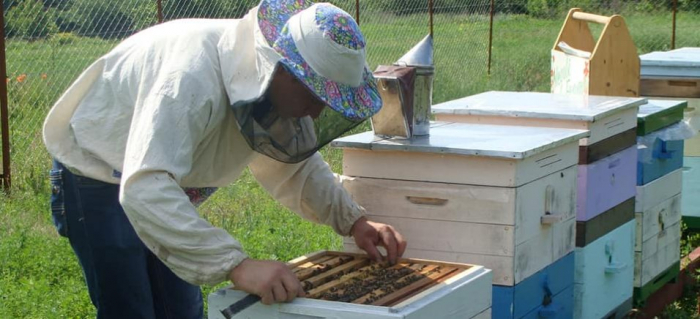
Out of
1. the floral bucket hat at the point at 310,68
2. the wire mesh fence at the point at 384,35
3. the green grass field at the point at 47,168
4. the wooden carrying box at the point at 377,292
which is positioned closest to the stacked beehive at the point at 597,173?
the green grass field at the point at 47,168

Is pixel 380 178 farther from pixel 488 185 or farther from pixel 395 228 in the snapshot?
pixel 488 185

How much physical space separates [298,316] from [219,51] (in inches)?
23.1

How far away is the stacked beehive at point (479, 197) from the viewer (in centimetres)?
258

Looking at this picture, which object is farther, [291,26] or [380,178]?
[380,178]

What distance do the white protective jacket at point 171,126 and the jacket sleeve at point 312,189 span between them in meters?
0.21

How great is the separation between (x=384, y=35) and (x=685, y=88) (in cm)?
504

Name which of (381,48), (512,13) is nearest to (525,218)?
(381,48)

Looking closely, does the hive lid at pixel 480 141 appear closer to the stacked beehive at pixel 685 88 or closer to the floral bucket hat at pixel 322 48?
the floral bucket hat at pixel 322 48

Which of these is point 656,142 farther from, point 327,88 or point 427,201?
point 327,88

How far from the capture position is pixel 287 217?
15.8 feet

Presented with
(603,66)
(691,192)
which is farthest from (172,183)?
(691,192)

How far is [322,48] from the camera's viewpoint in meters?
2.03

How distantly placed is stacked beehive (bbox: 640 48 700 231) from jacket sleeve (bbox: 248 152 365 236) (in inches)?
106

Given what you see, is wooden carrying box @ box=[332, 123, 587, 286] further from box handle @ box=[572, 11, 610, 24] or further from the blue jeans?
box handle @ box=[572, 11, 610, 24]
